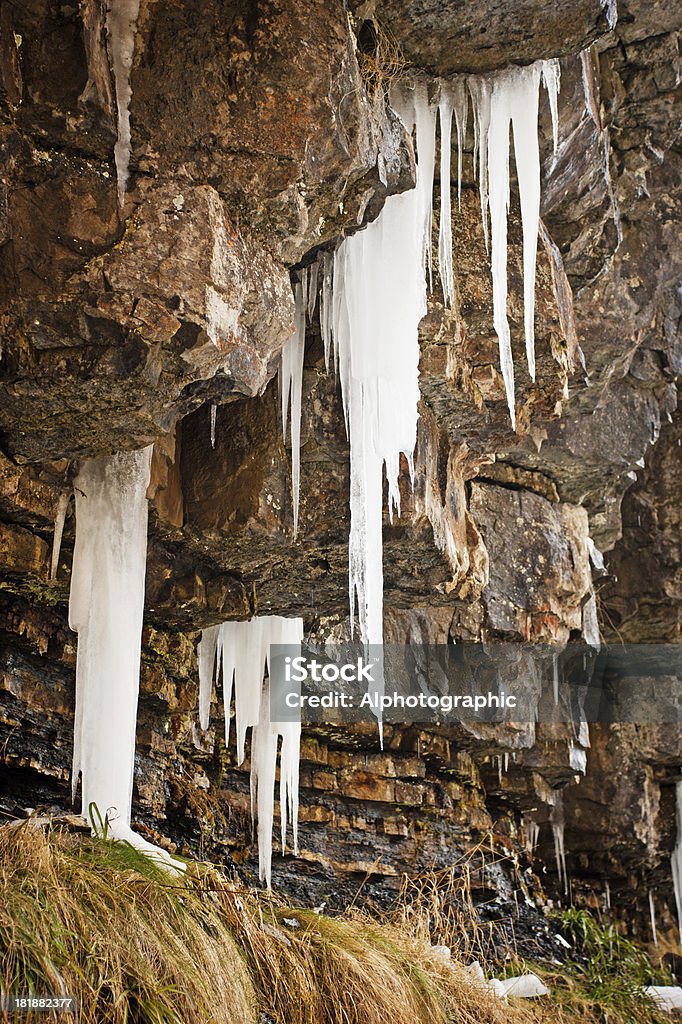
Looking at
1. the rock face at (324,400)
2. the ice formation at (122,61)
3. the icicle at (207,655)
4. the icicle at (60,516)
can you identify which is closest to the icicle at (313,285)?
the rock face at (324,400)

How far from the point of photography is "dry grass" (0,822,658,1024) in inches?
150

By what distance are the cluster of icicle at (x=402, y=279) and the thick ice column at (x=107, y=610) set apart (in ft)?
2.55

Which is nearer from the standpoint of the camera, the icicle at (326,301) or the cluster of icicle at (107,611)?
the icicle at (326,301)

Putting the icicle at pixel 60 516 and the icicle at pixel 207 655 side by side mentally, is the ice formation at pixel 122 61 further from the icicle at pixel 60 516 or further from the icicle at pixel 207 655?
the icicle at pixel 207 655

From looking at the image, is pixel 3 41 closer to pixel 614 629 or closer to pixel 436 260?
pixel 436 260

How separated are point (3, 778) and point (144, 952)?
2659 millimetres

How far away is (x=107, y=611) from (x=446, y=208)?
90.5 inches

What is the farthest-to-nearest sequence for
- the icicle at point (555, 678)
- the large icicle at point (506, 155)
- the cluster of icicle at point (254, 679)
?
the icicle at point (555, 678) < the cluster of icicle at point (254, 679) < the large icicle at point (506, 155)

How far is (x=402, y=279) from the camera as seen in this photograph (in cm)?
473

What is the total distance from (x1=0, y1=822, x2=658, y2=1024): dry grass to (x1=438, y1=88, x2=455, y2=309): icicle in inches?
110

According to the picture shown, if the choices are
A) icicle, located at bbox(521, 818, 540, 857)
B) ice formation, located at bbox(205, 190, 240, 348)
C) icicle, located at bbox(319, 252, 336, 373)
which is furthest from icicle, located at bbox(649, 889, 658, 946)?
ice formation, located at bbox(205, 190, 240, 348)

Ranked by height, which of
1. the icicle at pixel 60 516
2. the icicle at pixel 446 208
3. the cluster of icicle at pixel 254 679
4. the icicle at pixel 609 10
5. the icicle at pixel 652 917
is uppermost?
the icicle at pixel 609 10

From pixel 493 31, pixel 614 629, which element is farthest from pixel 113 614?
pixel 614 629

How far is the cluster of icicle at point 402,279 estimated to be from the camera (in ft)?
15.0
